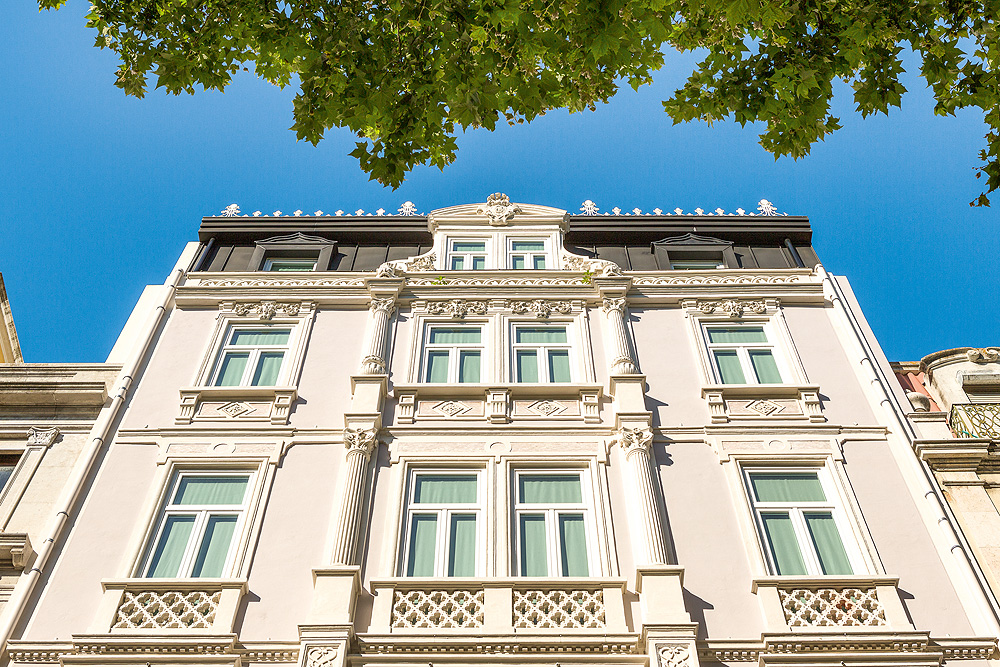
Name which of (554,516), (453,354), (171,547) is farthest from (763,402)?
(171,547)

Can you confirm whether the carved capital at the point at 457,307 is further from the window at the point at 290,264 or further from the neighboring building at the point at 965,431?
the neighboring building at the point at 965,431

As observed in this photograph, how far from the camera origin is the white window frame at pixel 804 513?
13.4 m

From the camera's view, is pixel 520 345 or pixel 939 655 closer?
pixel 939 655

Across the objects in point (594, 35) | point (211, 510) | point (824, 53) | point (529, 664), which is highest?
point (824, 53)

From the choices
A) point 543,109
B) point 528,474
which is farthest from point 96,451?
point 543,109

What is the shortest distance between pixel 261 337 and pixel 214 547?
5684 millimetres

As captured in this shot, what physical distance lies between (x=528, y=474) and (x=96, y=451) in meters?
7.62

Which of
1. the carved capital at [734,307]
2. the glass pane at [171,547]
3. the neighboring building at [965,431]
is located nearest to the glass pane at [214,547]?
the glass pane at [171,547]

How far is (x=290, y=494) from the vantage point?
1440 cm

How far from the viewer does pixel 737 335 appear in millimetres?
18328

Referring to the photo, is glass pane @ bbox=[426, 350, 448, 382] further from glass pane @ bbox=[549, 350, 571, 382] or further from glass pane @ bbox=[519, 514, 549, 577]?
glass pane @ bbox=[519, 514, 549, 577]

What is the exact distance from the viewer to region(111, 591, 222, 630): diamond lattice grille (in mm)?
12281

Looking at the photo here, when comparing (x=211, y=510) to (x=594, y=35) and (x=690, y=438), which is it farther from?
(x=594, y=35)

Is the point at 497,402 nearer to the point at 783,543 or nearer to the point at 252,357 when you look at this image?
the point at 252,357
